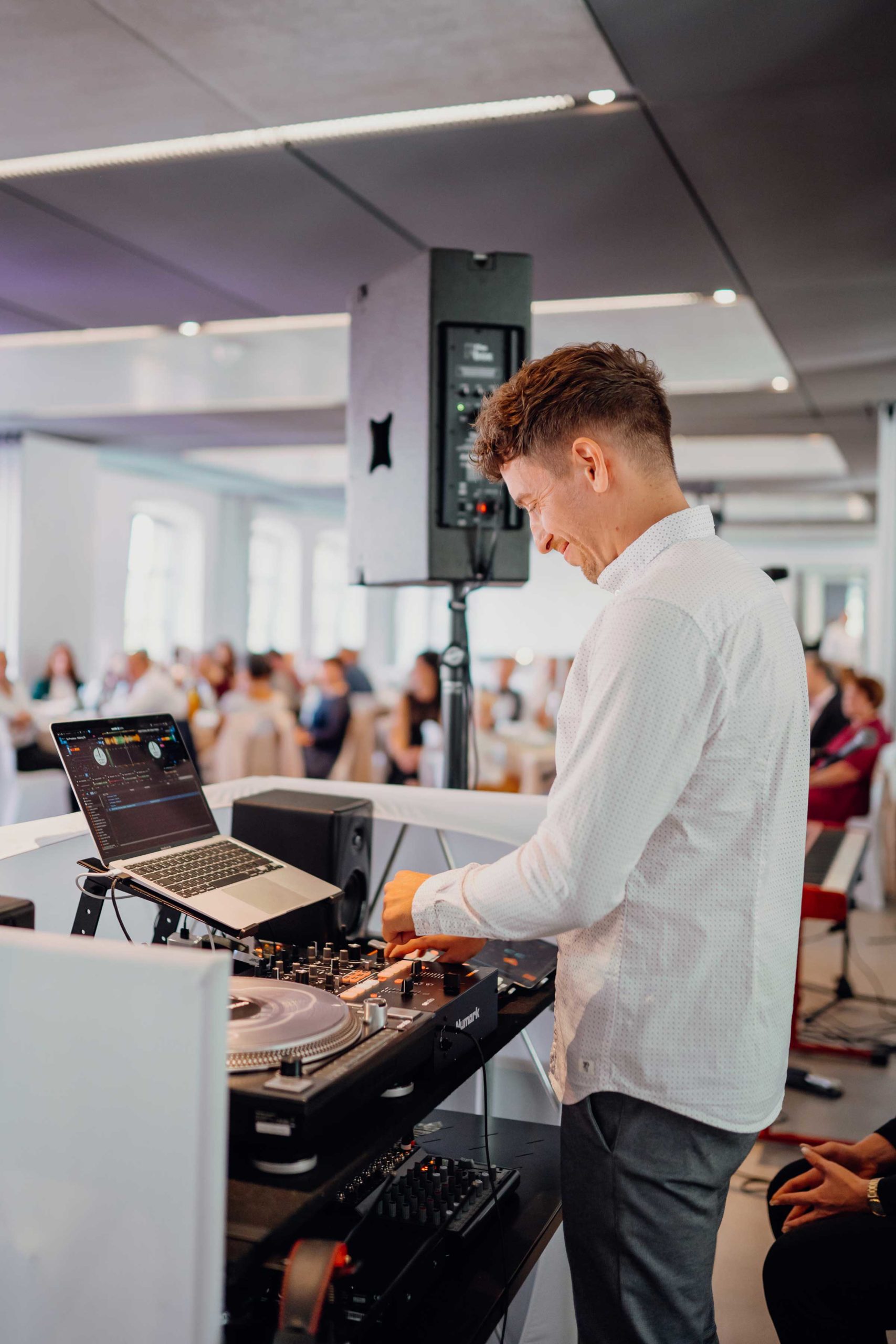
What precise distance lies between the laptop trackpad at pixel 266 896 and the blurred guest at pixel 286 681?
7.18 metres

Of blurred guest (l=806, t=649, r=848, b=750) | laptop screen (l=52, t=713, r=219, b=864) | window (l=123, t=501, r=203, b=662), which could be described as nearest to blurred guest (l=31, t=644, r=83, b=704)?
window (l=123, t=501, r=203, b=662)

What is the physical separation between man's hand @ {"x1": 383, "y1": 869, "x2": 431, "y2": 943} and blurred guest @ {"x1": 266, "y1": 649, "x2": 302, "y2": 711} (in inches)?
295

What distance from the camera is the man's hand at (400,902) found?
1366mm

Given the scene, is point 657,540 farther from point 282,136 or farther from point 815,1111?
point 282,136

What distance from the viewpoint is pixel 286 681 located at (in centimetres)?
947

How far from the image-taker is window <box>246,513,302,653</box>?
48.3 feet

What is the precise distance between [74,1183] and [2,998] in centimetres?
18

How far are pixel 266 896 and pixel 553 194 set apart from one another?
10.4 ft

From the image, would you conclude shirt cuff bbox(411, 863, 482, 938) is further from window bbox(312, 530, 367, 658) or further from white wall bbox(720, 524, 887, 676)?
white wall bbox(720, 524, 887, 676)

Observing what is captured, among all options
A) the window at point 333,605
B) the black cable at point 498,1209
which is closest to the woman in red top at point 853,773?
the black cable at point 498,1209

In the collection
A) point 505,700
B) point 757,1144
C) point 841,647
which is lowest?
point 757,1144

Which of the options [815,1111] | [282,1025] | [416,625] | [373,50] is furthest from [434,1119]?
[416,625]

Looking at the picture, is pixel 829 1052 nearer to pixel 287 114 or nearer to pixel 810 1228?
pixel 810 1228

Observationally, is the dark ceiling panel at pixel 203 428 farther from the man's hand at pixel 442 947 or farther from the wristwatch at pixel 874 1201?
the wristwatch at pixel 874 1201
